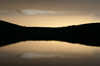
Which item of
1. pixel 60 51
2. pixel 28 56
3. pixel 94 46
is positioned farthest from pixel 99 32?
pixel 28 56

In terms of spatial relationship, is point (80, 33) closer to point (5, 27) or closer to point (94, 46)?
point (94, 46)

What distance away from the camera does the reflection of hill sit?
1.85 ft

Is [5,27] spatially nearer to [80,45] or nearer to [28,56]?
[28,56]

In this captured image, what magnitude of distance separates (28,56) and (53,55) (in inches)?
3.7

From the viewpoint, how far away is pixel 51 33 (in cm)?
57

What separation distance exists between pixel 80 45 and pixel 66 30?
0.27 feet

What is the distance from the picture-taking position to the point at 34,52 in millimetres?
569

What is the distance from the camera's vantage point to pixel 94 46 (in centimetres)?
58

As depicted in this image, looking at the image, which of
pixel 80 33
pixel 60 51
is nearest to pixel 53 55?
pixel 60 51

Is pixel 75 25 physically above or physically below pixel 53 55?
above

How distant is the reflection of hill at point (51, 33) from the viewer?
56cm

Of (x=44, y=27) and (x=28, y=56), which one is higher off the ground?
(x=44, y=27)

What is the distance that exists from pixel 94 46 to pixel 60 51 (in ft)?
0.43

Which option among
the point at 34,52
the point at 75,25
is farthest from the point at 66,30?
the point at 34,52
